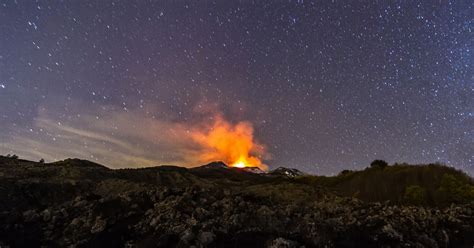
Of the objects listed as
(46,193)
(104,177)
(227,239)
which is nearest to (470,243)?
(227,239)

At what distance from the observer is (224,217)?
89.9 feet

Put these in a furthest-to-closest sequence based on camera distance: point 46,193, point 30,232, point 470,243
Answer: point 46,193
point 30,232
point 470,243

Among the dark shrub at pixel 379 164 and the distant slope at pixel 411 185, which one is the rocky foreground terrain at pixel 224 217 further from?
the dark shrub at pixel 379 164

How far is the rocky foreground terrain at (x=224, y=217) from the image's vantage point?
23.2 meters

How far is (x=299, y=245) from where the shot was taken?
21.6 meters

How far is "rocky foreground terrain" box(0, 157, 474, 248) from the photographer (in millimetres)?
23186

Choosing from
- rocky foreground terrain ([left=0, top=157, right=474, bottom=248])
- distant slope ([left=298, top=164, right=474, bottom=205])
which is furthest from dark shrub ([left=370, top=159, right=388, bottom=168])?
rocky foreground terrain ([left=0, top=157, right=474, bottom=248])

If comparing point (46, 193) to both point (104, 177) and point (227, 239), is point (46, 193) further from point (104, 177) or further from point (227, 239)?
point (227, 239)

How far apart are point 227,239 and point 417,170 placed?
28.3m

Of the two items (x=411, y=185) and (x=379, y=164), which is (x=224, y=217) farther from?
(x=379, y=164)

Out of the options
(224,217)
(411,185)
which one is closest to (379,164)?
(411,185)

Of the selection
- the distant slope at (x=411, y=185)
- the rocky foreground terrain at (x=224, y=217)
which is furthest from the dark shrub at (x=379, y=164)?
the rocky foreground terrain at (x=224, y=217)

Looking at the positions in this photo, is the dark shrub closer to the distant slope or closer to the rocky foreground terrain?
the distant slope

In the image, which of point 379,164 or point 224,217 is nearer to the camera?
point 224,217
